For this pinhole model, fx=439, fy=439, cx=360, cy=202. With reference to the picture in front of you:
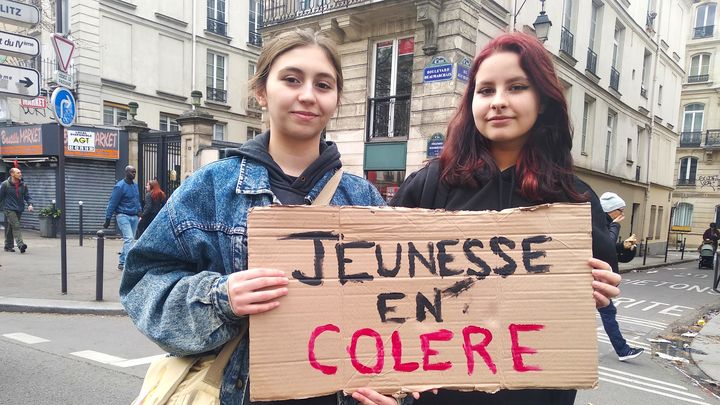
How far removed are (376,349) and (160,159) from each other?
14.9 meters

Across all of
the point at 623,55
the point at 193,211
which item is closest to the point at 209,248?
the point at 193,211

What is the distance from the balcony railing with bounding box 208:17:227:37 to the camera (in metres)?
22.8

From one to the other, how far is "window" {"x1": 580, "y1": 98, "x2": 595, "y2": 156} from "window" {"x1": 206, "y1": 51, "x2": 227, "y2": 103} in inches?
689

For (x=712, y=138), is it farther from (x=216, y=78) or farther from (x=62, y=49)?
(x=62, y=49)

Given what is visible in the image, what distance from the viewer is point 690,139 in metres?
33.3

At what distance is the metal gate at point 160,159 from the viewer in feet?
46.1

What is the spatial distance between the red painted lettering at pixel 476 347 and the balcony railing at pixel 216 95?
2368 cm

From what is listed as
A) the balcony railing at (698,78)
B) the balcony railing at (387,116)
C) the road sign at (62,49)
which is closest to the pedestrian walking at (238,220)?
the road sign at (62,49)

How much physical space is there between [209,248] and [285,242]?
236mm

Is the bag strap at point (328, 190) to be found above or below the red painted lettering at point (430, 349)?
above

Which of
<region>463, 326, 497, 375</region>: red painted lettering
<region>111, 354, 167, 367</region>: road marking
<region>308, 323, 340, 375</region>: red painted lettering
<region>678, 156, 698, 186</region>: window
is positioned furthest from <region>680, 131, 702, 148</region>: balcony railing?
<region>308, 323, 340, 375</region>: red painted lettering

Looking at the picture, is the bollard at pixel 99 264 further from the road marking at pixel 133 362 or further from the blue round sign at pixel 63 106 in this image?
the road marking at pixel 133 362

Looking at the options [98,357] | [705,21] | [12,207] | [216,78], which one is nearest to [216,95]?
[216,78]

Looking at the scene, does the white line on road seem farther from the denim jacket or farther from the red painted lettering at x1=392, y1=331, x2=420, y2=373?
the red painted lettering at x1=392, y1=331, x2=420, y2=373
